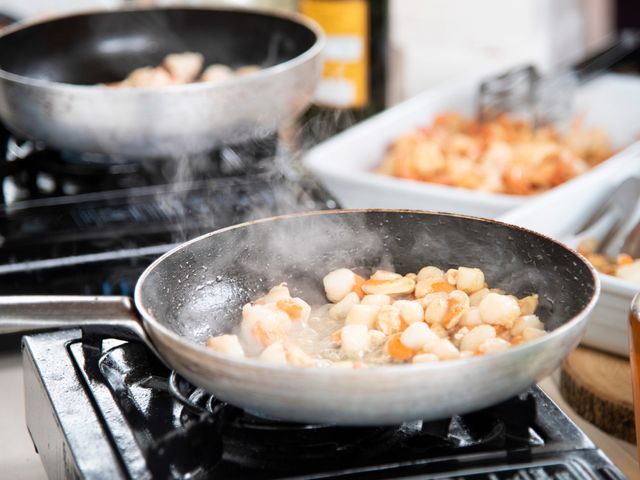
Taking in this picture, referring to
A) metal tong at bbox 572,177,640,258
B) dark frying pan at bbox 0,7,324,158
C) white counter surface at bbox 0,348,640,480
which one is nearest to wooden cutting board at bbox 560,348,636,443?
white counter surface at bbox 0,348,640,480

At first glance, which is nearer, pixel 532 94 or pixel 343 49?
pixel 532 94

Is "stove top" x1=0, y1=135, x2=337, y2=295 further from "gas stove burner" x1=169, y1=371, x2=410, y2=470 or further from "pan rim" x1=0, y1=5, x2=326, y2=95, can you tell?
"gas stove burner" x1=169, y1=371, x2=410, y2=470

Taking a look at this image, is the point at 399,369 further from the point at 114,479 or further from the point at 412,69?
the point at 412,69

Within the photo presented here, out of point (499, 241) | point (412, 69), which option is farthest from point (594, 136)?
point (499, 241)

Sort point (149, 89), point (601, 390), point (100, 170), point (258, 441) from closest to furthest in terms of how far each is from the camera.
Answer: point (258, 441), point (601, 390), point (149, 89), point (100, 170)

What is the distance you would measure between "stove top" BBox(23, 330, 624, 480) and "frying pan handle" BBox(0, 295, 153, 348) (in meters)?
0.08

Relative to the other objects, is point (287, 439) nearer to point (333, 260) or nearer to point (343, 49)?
point (333, 260)

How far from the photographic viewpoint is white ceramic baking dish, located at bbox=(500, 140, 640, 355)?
1.14 metres

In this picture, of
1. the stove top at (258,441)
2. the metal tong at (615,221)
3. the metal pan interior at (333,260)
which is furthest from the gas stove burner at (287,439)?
the metal tong at (615,221)

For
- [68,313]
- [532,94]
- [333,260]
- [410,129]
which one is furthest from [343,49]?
[68,313]

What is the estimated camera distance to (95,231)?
52.0 inches

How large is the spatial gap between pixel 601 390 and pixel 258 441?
0.46m

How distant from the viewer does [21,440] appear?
1.13m

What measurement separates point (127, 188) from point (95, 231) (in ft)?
0.53
